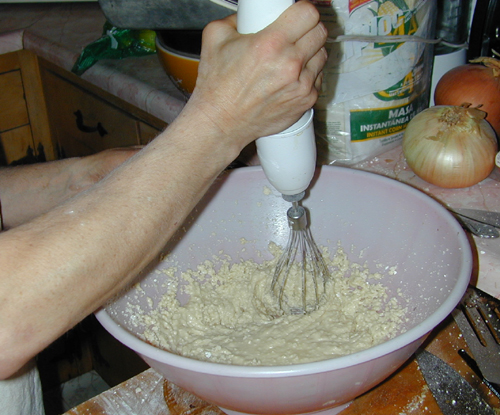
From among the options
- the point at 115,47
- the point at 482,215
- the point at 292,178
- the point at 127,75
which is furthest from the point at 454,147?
the point at 115,47

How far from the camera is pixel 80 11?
1693 mm

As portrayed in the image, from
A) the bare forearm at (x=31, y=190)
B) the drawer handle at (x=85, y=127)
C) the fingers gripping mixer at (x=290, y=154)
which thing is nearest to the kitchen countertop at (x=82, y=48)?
the drawer handle at (x=85, y=127)

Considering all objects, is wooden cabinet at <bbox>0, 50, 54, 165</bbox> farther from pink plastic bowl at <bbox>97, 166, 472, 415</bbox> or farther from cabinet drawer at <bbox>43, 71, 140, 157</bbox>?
pink plastic bowl at <bbox>97, 166, 472, 415</bbox>

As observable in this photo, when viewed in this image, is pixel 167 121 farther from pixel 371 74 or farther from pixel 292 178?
pixel 292 178

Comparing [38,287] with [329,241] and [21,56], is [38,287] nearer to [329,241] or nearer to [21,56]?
[329,241]

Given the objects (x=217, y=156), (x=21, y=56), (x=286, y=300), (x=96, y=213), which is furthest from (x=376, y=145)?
(x=21, y=56)

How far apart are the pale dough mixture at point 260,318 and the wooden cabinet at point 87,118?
20.2 inches

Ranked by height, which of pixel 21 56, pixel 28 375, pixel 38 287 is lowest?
pixel 28 375

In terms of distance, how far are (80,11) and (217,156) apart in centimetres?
149

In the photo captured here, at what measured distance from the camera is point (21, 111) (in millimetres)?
1563

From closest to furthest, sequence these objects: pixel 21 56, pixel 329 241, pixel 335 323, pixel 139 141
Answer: pixel 335 323
pixel 329 241
pixel 139 141
pixel 21 56

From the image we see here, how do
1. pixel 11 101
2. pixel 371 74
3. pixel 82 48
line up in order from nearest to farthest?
pixel 371 74, pixel 82 48, pixel 11 101

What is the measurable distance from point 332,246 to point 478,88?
0.35 m

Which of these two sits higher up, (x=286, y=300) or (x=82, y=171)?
(x=82, y=171)
